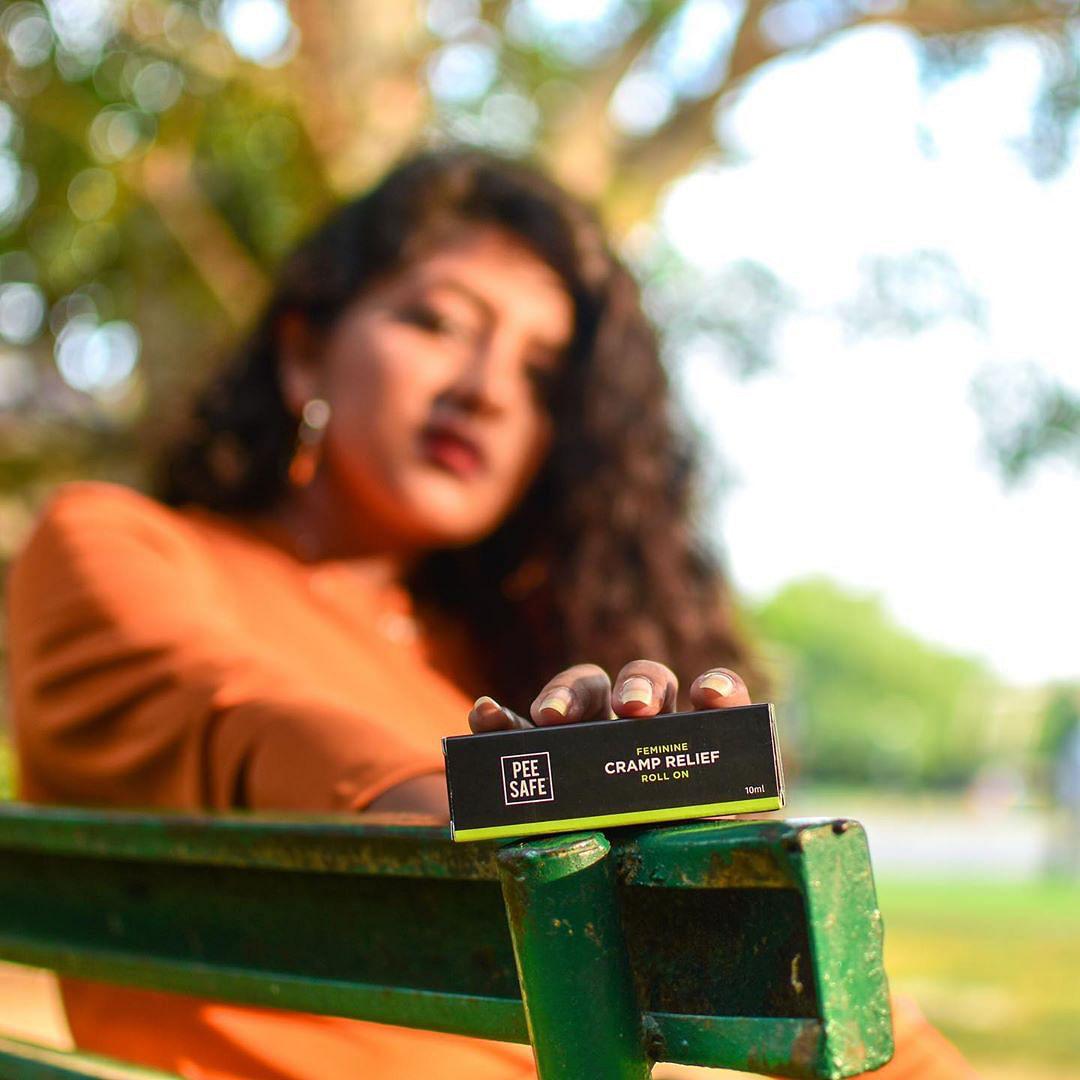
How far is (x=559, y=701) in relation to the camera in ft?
2.92

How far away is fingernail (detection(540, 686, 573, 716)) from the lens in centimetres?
88

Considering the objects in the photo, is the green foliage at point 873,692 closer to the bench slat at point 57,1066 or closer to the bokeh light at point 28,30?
the bokeh light at point 28,30

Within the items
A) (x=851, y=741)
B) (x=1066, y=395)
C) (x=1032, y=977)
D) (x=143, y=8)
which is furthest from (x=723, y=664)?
(x=851, y=741)

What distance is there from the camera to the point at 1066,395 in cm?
861

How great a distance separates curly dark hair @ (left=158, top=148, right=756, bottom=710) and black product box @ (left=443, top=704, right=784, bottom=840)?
1.69 m

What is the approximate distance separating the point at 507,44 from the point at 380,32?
3040 millimetres

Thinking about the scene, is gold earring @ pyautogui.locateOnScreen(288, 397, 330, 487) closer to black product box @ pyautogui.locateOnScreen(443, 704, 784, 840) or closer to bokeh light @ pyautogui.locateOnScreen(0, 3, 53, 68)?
black product box @ pyautogui.locateOnScreen(443, 704, 784, 840)

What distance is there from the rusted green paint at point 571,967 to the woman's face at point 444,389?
4.96 feet

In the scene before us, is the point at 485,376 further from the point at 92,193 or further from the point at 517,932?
the point at 92,193

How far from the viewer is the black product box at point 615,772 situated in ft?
2.66

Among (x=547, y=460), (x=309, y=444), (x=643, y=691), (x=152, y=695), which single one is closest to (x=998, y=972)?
(x=547, y=460)

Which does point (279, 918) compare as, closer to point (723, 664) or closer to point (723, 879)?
point (723, 879)

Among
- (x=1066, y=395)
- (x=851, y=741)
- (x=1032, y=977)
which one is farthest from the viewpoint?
(x=851, y=741)

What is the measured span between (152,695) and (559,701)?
777 mm
